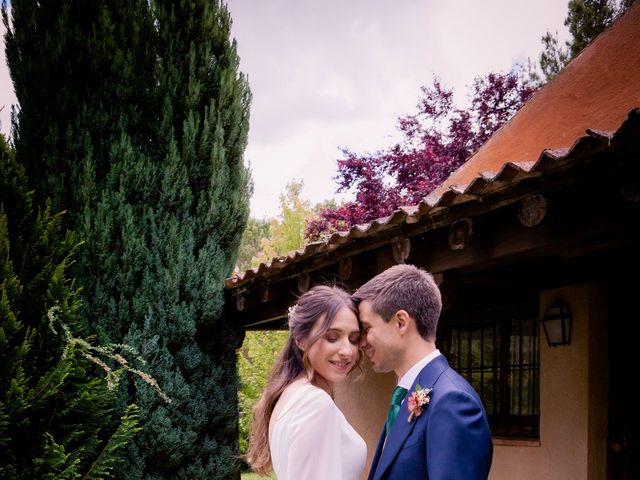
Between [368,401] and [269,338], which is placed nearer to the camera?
[368,401]

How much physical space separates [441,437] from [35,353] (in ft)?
9.43

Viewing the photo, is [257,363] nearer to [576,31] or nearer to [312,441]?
[576,31]

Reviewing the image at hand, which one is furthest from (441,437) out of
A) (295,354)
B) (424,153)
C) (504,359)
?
(424,153)

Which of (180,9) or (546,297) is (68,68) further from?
(546,297)

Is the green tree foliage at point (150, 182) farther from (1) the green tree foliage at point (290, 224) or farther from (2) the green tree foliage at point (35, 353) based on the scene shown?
(1) the green tree foliage at point (290, 224)

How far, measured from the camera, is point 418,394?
2033 mm

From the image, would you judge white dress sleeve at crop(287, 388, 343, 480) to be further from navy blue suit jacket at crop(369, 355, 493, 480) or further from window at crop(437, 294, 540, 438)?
window at crop(437, 294, 540, 438)

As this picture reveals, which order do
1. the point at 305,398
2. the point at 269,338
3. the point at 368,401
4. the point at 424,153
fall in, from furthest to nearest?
1. the point at 269,338
2. the point at 424,153
3. the point at 368,401
4. the point at 305,398

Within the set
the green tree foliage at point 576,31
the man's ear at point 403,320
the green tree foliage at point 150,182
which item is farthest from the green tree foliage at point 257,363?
the man's ear at point 403,320

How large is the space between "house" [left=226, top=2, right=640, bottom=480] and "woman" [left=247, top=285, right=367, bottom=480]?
54.4 inches

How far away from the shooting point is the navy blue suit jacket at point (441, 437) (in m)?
1.83

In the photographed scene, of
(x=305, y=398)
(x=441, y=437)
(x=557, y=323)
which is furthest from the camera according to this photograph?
(x=557, y=323)

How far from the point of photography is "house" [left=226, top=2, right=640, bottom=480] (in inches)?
132

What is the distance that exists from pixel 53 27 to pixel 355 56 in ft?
52.8
